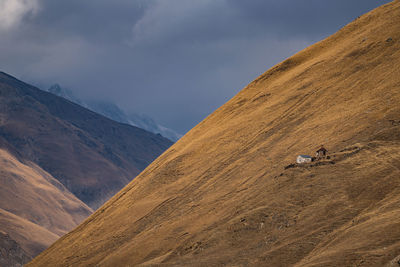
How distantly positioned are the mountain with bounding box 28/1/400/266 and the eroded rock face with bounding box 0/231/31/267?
261ft

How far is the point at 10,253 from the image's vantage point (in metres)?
144

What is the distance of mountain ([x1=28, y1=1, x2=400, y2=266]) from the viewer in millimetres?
39094

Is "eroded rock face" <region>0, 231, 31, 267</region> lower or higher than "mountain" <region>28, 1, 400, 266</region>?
higher

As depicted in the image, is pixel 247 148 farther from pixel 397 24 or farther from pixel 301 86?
pixel 397 24

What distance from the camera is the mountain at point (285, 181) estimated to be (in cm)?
3909

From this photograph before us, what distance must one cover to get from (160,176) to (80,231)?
11.6m

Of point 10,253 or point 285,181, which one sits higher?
point 10,253

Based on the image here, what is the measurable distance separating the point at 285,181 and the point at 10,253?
114 metres

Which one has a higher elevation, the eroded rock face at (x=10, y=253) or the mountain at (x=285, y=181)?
the eroded rock face at (x=10, y=253)

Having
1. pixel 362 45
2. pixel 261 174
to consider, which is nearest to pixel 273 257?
pixel 261 174

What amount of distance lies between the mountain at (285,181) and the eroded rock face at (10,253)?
79.4 metres

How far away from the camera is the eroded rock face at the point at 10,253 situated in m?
140

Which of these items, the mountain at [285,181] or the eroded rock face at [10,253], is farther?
the eroded rock face at [10,253]

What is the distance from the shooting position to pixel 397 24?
6225cm
